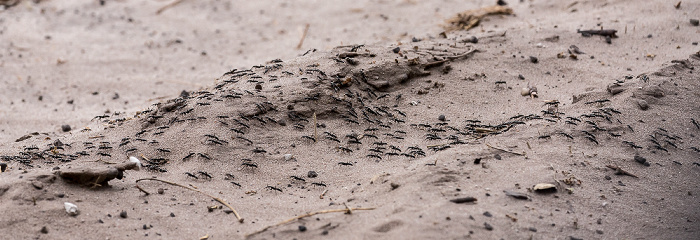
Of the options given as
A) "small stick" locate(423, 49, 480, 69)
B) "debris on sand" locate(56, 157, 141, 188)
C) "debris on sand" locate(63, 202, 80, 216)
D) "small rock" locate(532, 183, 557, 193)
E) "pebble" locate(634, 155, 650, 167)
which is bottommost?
"pebble" locate(634, 155, 650, 167)

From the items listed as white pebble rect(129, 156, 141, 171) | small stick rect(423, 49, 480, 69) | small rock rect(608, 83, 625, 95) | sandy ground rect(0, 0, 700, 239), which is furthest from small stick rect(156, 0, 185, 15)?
small rock rect(608, 83, 625, 95)

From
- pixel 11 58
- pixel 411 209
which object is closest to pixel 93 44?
pixel 11 58

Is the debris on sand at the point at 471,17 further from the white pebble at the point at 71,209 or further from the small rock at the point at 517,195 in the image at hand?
the white pebble at the point at 71,209

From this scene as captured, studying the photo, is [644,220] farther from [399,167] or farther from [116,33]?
[116,33]

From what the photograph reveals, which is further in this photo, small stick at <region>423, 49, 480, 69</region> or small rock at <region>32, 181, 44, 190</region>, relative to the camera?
small stick at <region>423, 49, 480, 69</region>

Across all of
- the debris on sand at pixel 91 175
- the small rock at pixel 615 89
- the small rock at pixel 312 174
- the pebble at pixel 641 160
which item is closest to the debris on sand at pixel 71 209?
the debris on sand at pixel 91 175

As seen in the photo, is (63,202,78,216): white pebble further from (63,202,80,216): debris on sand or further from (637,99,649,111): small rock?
(637,99,649,111): small rock

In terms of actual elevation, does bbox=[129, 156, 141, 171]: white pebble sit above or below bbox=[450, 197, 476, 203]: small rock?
above
